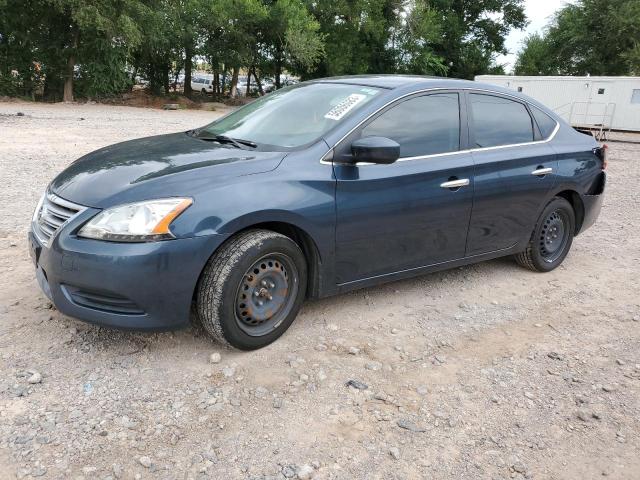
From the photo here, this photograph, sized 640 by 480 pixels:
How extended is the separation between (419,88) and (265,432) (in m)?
2.69

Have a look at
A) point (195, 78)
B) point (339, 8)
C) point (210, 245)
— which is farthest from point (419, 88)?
point (195, 78)

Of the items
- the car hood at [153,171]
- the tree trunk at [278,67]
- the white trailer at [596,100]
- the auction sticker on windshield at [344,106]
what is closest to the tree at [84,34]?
the tree trunk at [278,67]

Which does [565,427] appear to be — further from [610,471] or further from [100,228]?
[100,228]

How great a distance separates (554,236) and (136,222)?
3.89 meters

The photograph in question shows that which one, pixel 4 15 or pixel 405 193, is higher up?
pixel 4 15

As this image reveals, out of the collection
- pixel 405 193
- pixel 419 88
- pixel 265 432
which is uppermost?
pixel 419 88

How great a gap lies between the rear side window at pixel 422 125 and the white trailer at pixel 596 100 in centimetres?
1766

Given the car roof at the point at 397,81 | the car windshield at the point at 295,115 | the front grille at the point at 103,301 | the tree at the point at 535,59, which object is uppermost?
the tree at the point at 535,59

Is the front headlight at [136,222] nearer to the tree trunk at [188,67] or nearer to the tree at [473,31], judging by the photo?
the tree trunk at [188,67]

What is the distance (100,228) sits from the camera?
301 cm

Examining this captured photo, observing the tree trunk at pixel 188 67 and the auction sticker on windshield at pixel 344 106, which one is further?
the tree trunk at pixel 188 67

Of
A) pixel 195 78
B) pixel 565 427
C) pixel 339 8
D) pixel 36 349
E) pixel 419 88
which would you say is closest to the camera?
pixel 565 427

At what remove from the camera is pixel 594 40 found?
1462 inches

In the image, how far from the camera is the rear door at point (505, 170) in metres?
4.43
